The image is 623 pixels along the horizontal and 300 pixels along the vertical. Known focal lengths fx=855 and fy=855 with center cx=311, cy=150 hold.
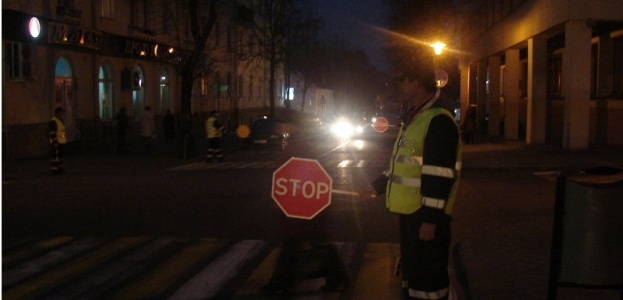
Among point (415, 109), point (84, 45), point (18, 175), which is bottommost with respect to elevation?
point (18, 175)

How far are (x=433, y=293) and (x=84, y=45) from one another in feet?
87.4

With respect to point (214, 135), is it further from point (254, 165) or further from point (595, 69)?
point (595, 69)

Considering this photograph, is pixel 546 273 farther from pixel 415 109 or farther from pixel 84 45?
pixel 84 45

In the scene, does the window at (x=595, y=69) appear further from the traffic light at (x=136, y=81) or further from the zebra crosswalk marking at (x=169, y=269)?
the zebra crosswalk marking at (x=169, y=269)

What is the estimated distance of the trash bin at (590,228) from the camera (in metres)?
6.21

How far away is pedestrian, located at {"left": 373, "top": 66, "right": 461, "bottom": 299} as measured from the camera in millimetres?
5621

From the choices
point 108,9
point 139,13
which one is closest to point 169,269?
point 108,9

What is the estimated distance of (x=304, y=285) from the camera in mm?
8516

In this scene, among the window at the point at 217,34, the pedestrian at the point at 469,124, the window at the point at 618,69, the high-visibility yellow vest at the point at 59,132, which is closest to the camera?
the high-visibility yellow vest at the point at 59,132

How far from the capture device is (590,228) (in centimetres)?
625

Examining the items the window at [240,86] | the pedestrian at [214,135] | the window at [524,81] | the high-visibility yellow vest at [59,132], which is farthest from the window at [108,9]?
the window at [240,86]

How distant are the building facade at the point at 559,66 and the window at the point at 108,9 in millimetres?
16460

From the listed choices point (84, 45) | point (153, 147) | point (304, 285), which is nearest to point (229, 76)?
point (153, 147)

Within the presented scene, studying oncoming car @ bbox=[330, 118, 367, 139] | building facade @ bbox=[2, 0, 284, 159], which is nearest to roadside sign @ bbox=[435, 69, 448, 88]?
building facade @ bbox=[2, 0, 284, 159]
